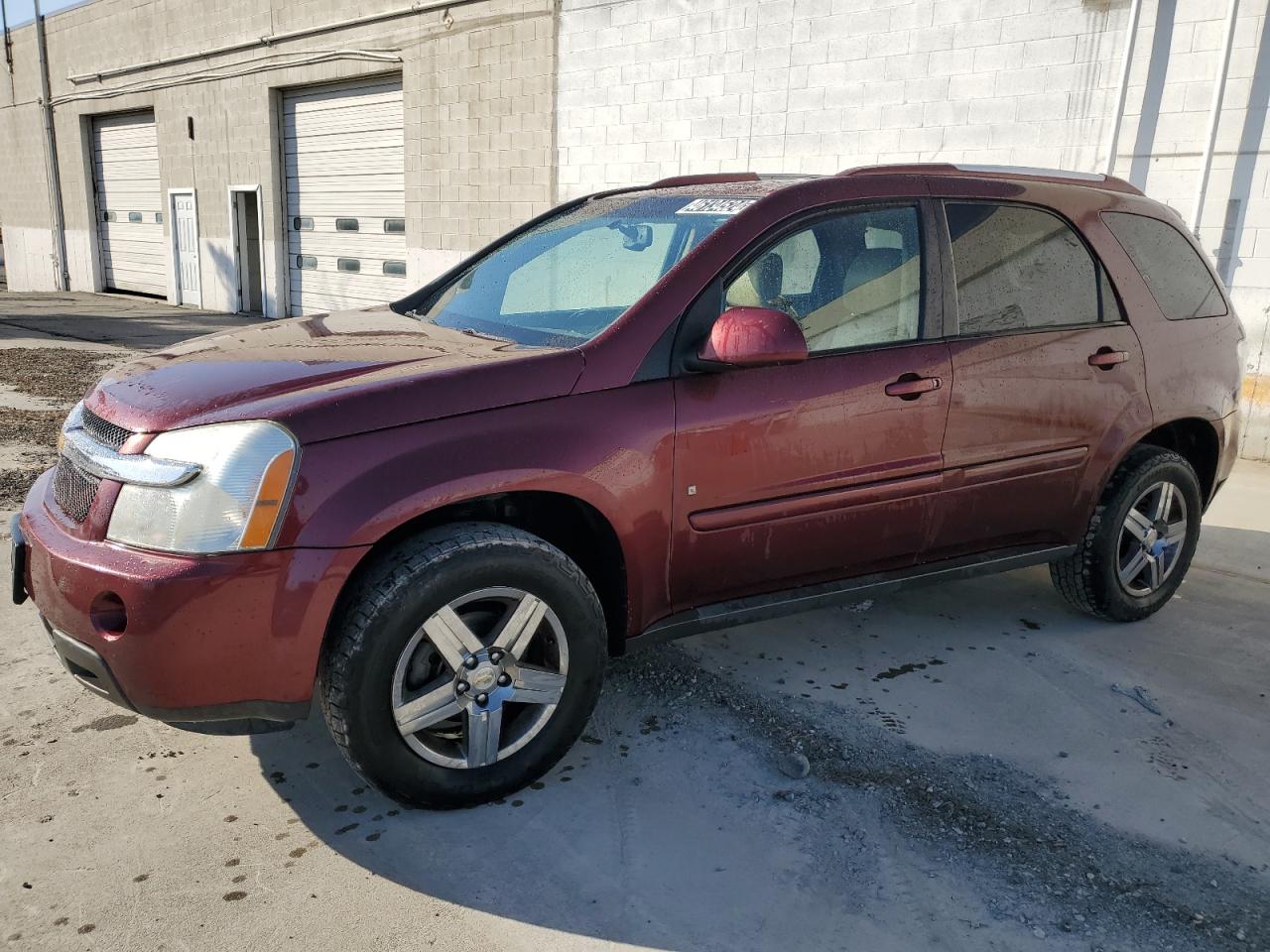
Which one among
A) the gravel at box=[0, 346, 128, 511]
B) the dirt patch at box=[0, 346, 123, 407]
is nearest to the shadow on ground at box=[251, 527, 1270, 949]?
the gravel at box=[0, 346, 128, 511]

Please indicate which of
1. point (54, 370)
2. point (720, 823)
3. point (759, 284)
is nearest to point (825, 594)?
point (720, 823)

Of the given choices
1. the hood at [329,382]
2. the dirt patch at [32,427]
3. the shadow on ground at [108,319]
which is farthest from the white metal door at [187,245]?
the hood at [329,382]

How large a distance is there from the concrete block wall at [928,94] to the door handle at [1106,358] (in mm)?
4641

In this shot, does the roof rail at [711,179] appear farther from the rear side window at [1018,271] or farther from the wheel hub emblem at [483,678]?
the wheel hub emblem at [483,678]

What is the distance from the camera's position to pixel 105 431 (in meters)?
2.69

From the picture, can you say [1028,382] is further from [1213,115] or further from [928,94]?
[928,94]

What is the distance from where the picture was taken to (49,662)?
3.59 meters

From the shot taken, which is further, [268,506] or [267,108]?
[267,108]

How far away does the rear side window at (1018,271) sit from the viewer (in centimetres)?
354

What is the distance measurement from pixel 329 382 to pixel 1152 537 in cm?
339

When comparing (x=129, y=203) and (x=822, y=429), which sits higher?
(x=129, y=203)

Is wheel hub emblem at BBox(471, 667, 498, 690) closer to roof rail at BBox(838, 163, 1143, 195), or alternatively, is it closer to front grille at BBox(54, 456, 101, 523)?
front grille at BBox(54, 456, 101, 523)

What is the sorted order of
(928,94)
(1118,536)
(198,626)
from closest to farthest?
(198,626) < (1118,536) < (928,94)

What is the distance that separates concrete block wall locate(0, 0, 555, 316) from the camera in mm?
12297
